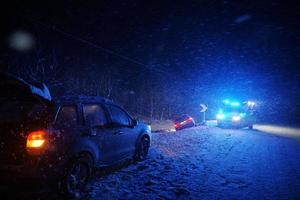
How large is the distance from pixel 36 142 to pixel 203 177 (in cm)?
411

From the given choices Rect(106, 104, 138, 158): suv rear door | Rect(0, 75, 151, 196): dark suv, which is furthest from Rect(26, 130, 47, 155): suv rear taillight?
Rect(106, 104, 138, 158): suv rear door

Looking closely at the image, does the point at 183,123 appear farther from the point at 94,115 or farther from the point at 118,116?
the point at 94,115

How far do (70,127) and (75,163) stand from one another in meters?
0.71

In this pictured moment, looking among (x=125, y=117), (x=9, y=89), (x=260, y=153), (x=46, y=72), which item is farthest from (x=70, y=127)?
(x=46, y=72)

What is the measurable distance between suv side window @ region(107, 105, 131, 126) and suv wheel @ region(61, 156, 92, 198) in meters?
1.59

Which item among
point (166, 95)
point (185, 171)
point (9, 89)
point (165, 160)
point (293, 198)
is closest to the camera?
point (9, 89)

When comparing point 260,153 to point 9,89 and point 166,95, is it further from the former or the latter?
point 166,95

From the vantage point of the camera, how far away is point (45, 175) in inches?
178

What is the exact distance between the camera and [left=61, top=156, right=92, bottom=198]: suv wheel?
4895 millimetres

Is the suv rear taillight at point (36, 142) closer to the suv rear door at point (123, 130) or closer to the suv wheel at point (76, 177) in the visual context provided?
the suv wheel at point (76, 177)

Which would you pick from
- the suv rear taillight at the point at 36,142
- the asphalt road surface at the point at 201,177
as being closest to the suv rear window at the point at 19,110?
the suv rear taillight at the point at 36,142

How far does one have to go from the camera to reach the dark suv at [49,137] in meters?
4.46

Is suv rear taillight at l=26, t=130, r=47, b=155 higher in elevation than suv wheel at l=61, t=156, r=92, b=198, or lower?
higher

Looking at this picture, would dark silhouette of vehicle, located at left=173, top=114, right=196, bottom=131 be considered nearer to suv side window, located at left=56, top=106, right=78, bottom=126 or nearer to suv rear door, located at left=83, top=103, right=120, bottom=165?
suv rear door, located at left=83, top=103, right=120, bottom=165
